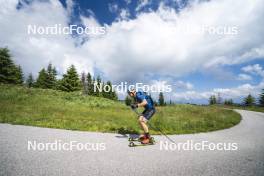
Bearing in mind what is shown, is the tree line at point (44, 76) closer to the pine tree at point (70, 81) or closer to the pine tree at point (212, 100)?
the pine tree at point (70, 81)

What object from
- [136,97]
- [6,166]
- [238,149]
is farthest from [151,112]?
[6,166]

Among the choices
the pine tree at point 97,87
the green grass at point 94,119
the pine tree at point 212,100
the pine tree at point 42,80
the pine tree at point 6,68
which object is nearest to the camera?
the green grass at point 94,119

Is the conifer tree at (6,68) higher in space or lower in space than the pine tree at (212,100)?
higher

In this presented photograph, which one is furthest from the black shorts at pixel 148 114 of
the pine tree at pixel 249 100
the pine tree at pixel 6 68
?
the pine tree at pixel 249 100

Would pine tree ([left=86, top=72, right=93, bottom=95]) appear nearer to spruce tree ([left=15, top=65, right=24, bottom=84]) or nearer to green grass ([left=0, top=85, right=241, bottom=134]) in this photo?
spruce tree ([left=15, top=65, right=24, bottom=84])

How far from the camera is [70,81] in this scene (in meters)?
49.8

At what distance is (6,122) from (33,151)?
6408mm

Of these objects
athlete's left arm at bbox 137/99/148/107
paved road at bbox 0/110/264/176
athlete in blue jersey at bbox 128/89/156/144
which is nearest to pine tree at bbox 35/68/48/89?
paved road at bbox 0/110/264/176

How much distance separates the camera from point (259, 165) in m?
5.09

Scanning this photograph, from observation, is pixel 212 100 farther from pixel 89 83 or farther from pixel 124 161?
pixel 124 161

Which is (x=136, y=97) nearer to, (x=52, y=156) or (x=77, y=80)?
(x=52, y=156)

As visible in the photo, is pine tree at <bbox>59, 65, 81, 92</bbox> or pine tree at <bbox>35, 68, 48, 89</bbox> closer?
pine tree at <bbox>59, 65, 81, 92</bbox>

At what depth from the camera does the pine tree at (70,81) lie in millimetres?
49781

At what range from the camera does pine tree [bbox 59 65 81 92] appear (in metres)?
49.8
